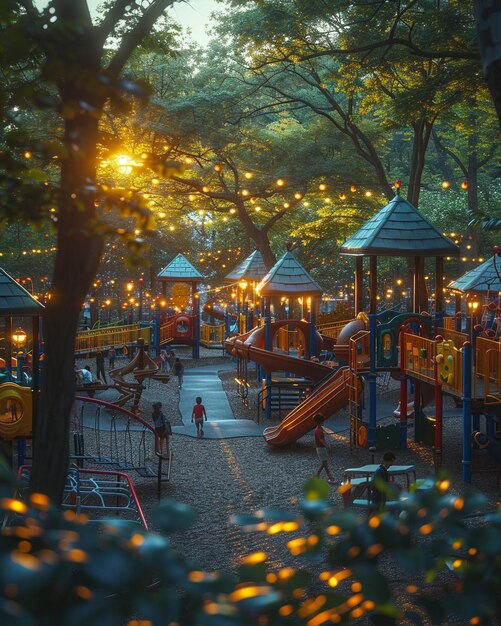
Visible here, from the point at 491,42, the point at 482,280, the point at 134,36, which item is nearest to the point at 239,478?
the point at 134,36

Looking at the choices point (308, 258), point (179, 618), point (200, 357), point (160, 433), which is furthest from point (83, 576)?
point (308, 258)

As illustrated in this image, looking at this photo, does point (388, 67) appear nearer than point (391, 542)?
No

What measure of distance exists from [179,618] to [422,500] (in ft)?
3.22

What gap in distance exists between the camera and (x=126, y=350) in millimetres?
34062

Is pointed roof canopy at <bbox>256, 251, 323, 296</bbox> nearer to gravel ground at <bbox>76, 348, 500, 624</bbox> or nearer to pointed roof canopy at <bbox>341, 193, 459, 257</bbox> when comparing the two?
pointed roof canopy at <bbox>341, 193, 459, 257</bbox>

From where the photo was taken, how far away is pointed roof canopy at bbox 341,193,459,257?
68.1 ft

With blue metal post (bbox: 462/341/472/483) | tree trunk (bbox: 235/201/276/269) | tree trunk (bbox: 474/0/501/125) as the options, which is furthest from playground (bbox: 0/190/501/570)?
tree trunk (bbox: 474/0/501/125)

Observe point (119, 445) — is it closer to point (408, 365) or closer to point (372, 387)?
point (372, 387)

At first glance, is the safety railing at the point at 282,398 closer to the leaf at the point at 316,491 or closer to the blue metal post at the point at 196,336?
the blue metal post at the point at 196,336

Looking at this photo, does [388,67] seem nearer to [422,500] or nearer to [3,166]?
[3,166]

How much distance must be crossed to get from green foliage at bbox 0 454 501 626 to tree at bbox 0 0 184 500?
262 cm

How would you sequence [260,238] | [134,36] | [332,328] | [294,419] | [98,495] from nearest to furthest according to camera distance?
[134,36] < [98,495] < [294,419] < [332,328] < [260,238]

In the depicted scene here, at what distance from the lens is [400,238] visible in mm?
20984

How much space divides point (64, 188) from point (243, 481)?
429 inches
